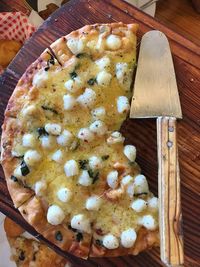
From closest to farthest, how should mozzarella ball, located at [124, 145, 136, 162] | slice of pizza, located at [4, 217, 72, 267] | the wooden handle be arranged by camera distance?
the wooden handle < mozzarella ball, located at [124, 145, 136, 162] < slice of pizza, located at [4, 217, 72, 267]

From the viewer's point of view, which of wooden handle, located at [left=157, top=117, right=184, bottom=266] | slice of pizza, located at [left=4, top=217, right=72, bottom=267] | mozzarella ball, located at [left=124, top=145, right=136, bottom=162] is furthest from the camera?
slice of pizza, located at [left=4, top=217, right=72, bottom=267]

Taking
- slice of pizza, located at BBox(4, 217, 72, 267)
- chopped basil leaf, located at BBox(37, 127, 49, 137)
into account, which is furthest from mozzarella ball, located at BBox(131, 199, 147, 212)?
slice of pizza, located at BBox(4, 217, 72, 267)

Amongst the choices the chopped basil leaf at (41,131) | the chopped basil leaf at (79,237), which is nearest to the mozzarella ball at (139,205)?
the chopped basil leaf at (79,237)

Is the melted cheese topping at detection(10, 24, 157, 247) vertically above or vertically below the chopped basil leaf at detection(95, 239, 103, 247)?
above

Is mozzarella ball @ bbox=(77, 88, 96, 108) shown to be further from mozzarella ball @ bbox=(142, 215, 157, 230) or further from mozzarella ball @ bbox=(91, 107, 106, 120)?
mozzarella ball @ bbox=(142, 215, 157, 230)

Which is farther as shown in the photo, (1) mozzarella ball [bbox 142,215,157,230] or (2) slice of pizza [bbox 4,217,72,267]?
(2) slice of pizza [bbox 4,217,72,267]

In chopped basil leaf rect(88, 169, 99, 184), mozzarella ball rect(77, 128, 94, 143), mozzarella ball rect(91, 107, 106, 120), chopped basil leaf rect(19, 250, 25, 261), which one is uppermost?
mozzarella ball rect(91, 107, 106, 120)
